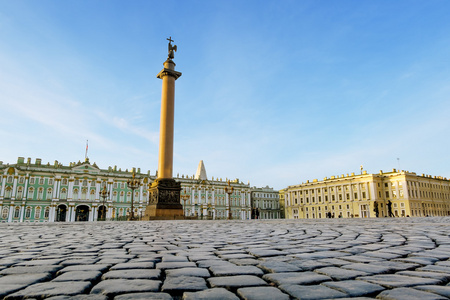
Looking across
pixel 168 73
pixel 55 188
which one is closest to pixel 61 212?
pixel 55 188

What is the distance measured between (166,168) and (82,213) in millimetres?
55481

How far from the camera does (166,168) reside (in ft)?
74.9

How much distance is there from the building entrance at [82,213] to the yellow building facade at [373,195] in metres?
60.0

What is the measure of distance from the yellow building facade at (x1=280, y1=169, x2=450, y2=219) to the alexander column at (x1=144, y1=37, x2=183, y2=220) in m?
68.9

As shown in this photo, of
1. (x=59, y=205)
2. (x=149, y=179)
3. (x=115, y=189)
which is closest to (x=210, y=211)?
(x=149, y=179)

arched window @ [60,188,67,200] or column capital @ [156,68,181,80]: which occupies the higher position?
column capital @ [156,68,181,80]

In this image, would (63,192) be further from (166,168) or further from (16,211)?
(166,168)

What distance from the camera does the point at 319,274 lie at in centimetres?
286

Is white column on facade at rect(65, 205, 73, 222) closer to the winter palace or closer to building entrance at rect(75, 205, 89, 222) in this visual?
the winter palace

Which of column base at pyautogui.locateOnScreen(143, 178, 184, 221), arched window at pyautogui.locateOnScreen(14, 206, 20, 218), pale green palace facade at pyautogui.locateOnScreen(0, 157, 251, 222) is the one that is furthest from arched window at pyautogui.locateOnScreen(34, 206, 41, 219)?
column base at pyautogui.locateOnScreen(143, 178, 184, 221)

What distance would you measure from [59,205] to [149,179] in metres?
20.1

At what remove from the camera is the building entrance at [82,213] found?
68500 mm

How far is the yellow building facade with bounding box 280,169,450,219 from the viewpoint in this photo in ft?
268

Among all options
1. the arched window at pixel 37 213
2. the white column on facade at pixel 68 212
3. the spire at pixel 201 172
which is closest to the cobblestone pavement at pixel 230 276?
the white column on facade at pixel 68 212
